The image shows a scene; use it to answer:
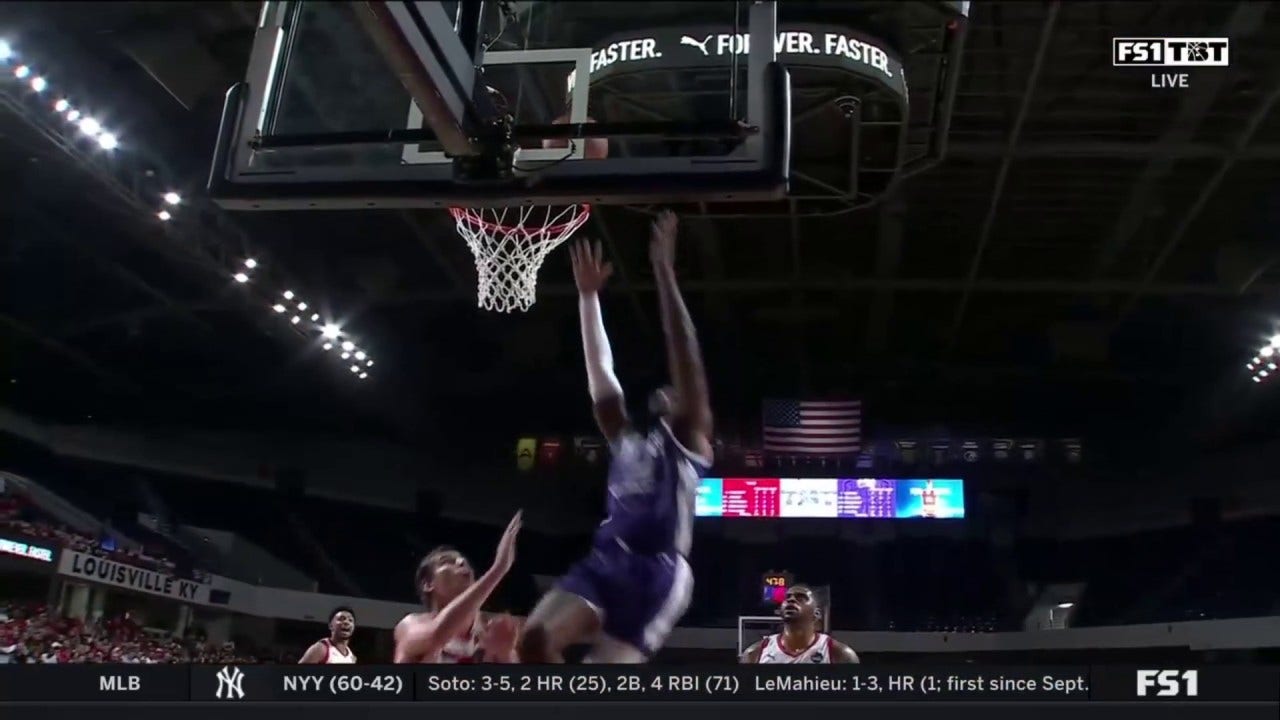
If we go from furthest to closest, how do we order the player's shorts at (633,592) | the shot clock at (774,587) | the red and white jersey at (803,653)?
the shot clock at (774,587), the player's shorts at (633,592), the red and white jersey at (803,653)

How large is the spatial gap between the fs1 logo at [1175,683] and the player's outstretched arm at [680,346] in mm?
4145

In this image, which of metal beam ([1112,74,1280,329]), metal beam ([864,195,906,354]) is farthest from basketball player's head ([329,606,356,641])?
metal beam ([1112,74,1280,329])

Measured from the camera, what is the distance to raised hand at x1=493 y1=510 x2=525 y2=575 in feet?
30.3

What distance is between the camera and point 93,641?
397 inches

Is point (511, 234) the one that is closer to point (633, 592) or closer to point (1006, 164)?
point (633, 592)

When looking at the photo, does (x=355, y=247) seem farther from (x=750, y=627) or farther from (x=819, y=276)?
(x=750, y=627)

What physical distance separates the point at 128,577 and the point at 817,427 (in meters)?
6.45

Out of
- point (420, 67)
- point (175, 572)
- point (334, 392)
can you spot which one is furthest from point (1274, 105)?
point (175, 572)

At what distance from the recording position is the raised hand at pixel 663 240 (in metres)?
8.36

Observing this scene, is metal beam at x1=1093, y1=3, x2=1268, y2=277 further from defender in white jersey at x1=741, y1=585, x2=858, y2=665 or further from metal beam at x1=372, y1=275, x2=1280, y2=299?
defender in white jersey at x1=741, y1=585, x2=858, y2=665

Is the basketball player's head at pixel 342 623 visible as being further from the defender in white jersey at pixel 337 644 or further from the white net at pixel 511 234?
the white net at pixel 511 234

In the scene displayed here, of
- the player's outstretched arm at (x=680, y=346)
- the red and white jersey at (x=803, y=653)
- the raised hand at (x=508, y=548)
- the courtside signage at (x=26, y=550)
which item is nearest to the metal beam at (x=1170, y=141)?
the player's outstretched arm at (x=680, y=346)

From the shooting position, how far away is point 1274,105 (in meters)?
7.01

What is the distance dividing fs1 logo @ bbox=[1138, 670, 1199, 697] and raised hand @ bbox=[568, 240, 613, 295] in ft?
17.1
